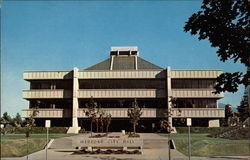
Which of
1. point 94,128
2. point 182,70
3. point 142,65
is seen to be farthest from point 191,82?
point 94,128

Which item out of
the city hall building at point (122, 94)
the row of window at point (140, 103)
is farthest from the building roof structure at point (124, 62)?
the row of window at point (140, 103)

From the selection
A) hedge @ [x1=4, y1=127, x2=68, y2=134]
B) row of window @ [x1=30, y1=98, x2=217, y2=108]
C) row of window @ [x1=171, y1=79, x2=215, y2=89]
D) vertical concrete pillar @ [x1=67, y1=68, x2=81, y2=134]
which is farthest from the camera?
row of window @ [x1=171, y1=79, x2=215, y2=89]

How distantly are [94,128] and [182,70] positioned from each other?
752 inches

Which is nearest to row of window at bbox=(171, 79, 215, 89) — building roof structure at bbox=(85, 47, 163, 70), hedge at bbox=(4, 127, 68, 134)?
building roof structure at bbox=(85, 47, 163, 70)

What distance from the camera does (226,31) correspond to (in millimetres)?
9766

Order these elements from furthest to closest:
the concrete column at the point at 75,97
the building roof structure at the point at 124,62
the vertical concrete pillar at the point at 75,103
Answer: the building roof structure at the point at 124,62, the concrete column at the point at 75,97, the vertical concrete pillar at the point at 75,103

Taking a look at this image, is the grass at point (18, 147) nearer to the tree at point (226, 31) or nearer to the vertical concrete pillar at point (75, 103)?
the tree at point (226, 31)

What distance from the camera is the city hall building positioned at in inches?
1986

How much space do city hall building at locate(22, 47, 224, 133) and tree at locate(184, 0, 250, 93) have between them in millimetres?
40054

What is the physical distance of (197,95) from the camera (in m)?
50.3

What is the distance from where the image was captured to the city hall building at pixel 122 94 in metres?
50.4

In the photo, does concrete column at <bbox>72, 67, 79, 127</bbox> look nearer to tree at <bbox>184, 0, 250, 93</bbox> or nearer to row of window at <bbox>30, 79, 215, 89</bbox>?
row of window at <bbox>30, 79, 215, 89</bbox>

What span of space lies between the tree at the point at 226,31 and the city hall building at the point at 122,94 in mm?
40054

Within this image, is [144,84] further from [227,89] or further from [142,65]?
[227,89]
